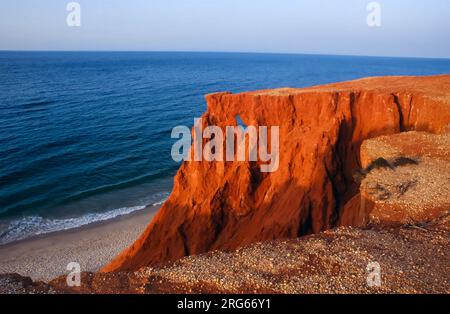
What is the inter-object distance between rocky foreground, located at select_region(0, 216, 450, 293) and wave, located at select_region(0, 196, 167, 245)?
1932 centimetres

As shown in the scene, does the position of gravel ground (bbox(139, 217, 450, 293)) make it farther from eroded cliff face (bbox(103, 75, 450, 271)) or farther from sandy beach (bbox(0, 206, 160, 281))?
sandy beach (bbox(0, 206, 160, 281))

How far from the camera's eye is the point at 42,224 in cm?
3108

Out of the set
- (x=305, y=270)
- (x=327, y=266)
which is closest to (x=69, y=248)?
(x=305, y=270)

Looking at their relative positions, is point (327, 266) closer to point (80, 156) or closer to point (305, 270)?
point (305, 270)

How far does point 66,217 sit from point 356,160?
26.1 m

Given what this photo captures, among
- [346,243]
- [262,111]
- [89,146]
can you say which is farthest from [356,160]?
[89,146]

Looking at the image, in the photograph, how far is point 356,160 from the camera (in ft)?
64.0

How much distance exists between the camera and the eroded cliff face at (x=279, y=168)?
18.8 metres

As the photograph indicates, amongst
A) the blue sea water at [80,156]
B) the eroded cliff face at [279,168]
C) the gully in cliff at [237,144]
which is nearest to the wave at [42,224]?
the blue sea water at [80,156]

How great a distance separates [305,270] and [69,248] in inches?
890
